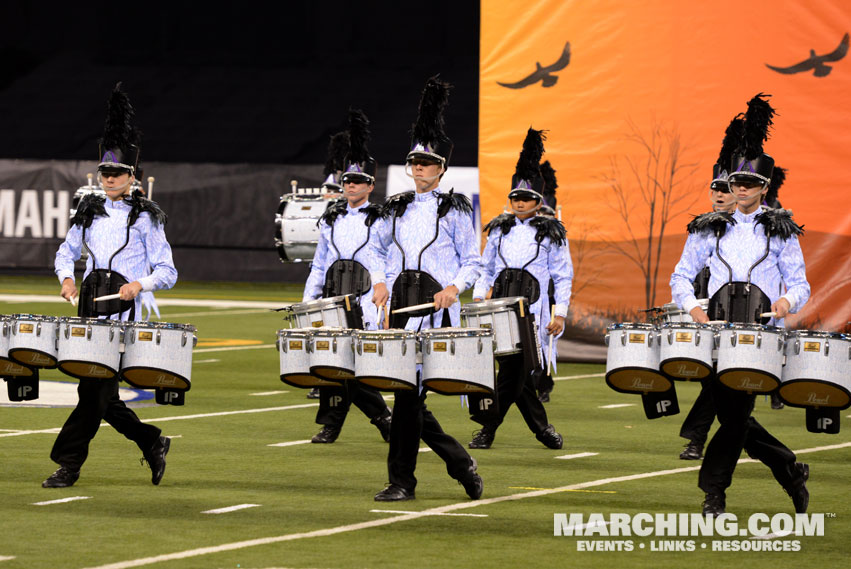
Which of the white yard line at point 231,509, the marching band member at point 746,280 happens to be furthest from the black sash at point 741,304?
the white yard line at point 231,509

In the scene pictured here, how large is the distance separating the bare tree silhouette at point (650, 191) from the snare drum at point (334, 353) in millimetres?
9951

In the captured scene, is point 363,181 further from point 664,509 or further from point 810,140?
point 810,140

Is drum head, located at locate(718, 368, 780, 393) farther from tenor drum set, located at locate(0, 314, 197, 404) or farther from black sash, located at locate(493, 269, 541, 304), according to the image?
black sash, located at locate(493, 269, 541, 304)

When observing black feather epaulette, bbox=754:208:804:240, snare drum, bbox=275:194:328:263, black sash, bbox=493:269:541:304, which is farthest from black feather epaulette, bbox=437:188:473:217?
snare drum, bbox=275:194:328:263

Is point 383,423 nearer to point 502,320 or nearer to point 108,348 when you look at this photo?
point 502,320

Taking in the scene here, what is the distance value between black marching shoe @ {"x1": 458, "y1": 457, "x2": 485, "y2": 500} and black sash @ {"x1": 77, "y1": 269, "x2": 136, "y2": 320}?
2169 mm

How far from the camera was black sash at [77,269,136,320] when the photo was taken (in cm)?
970

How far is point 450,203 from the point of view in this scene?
978 cm

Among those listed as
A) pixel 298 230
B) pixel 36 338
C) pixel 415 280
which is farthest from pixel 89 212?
pixel 298 230

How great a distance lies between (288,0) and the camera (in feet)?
128

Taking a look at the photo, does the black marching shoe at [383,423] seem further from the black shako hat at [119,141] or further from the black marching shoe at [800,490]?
the black marching shoe at [800,490]

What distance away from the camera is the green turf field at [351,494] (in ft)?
26.0

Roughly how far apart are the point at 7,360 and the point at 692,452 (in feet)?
15.5

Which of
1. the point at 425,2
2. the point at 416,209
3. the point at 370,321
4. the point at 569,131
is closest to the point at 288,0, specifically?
the point at 425,2
